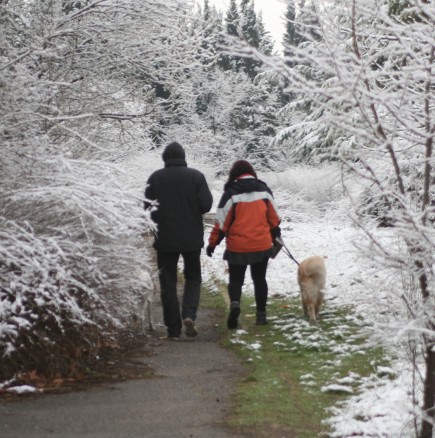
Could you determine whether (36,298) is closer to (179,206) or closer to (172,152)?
(179,206)

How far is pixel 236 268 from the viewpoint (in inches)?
362

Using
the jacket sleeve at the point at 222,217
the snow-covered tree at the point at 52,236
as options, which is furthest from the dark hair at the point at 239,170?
the snow-covered tree at the point at 52,236

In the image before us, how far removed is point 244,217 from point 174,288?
3.93ft

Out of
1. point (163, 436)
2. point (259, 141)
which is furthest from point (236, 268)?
point (259, 141)

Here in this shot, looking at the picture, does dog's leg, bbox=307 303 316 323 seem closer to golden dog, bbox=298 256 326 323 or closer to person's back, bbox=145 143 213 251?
golden dog, bbox=298 256 326 323

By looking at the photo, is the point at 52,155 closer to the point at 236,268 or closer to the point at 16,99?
the point at 16,99

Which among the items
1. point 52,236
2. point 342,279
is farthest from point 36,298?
point 342,279

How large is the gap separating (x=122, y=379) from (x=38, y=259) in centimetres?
140

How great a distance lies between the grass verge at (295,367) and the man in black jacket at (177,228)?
63 cm

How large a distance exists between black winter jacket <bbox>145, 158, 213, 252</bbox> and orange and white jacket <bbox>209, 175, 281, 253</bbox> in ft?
1.44

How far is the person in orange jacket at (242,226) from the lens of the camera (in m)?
9.05

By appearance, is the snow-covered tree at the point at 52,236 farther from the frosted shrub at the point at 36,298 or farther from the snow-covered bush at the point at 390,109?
the snow-covered bush at the point at 390,109

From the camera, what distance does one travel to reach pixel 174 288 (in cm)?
873

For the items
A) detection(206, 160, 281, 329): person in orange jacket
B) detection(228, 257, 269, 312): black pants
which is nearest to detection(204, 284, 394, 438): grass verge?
detection(228, 257, 269, 312): black pants
